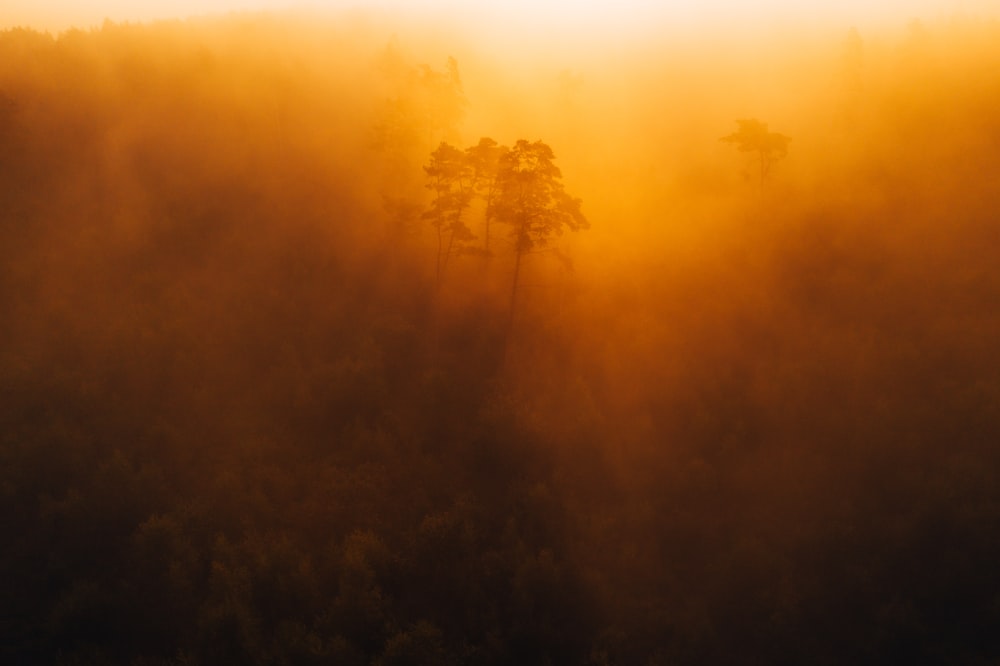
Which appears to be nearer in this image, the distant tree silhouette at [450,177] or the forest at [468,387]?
the forest at [468,387]

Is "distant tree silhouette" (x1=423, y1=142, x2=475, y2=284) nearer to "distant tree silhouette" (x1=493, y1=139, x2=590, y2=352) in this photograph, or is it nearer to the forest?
the forest

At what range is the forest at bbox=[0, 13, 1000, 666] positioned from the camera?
20.2m

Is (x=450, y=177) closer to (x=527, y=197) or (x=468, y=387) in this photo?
(x=527, y=197)

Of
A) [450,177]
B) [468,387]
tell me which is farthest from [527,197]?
[468,387]

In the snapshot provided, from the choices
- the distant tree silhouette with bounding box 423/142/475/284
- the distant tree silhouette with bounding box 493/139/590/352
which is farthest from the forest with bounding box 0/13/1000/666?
the distant tree silhouette with bounding box 423/142/475/284

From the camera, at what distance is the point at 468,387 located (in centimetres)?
3055

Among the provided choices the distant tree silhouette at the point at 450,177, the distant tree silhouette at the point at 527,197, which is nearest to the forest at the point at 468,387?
the distant tree silhouette at the point at 527,197

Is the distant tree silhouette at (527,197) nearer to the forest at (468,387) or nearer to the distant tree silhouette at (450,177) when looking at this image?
the forest at (468,387)

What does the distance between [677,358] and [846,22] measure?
86.9m

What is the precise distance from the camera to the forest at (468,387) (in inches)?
797

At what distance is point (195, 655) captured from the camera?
1859 centimetres

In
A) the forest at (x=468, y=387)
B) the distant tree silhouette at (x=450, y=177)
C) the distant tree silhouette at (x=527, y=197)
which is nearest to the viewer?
the forest at (x=468, y=387)

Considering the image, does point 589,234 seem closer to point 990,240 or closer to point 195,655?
point 990,240

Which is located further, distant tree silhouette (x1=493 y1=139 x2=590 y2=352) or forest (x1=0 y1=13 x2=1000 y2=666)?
distant tree silhouette (x1=493 y1=139 x2=590 y2=352)
